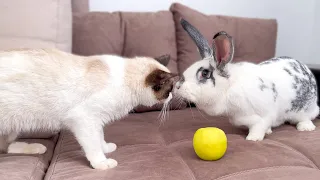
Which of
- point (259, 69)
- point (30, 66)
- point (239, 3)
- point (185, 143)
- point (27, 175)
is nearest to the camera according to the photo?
point (27, 175)

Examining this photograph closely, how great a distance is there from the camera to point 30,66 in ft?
4.15

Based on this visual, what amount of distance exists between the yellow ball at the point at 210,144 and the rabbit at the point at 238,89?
0.27m

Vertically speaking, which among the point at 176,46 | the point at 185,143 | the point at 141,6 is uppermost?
the point at 141,6

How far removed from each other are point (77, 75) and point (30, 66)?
16cm

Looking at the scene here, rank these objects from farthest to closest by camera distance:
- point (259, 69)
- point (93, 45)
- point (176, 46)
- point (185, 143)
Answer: point (176, 46), point (93, 45), point (259, 69), point (185, 143)

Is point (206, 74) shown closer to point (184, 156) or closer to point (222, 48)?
point (222, 48)

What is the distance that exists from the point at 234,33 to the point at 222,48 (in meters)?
0.75

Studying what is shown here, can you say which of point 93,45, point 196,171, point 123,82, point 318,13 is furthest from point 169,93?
point 318,13

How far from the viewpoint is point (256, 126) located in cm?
155

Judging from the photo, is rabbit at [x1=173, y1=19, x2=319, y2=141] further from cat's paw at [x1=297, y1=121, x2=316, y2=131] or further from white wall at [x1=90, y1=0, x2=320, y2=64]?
white wall at [x1=90, y1=0, x2=320, y2=64]

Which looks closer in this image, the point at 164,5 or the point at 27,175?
the point at 27,175

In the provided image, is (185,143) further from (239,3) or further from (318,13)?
(318,13)

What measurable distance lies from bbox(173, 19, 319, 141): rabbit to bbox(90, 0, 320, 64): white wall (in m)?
1.04

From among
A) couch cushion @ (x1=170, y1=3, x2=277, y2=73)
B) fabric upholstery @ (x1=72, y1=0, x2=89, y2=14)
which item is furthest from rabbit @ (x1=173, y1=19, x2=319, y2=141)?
fabric upholstery @ (x1=72, y1=0, x2=89, y2=14)
